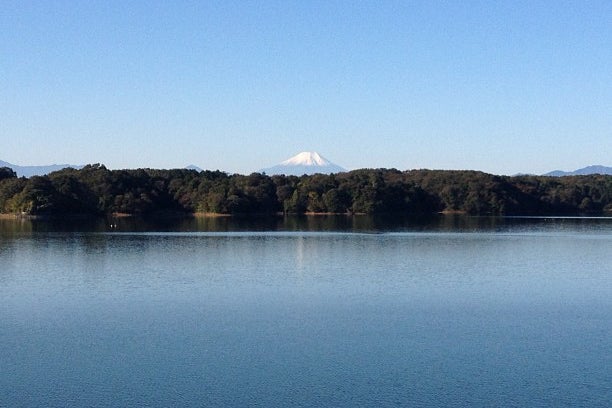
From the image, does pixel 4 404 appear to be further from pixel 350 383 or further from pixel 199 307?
pixel 199 307

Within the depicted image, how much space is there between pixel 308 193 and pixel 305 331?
93.9 metres

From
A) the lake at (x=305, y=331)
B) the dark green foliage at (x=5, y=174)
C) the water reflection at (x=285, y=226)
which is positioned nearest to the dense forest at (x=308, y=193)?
the dark green foliage at (x=5, y=174)

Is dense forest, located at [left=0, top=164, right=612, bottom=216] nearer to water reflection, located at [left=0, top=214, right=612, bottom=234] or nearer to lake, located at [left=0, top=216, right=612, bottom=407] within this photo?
water reflection, located at [left=0, top=214, right=612, bottom=234]

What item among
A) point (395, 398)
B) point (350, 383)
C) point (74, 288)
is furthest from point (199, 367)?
point (74, 288)

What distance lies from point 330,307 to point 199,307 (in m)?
4.21

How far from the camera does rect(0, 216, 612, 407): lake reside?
15547 millimetres

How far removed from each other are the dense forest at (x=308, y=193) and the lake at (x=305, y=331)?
6738cm

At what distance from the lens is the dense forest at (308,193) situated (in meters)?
106

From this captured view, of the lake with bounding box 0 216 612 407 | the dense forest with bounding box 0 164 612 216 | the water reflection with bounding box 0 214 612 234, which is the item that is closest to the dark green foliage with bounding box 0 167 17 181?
the dense forest with bounding box 0 164 612 216

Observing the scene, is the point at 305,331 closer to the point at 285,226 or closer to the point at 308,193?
the point at 285,226

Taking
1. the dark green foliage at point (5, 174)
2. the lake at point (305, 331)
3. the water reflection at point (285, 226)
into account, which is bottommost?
the lake at point (305, 331)

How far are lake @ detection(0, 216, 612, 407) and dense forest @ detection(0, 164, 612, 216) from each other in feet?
221

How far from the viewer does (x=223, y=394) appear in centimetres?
1534

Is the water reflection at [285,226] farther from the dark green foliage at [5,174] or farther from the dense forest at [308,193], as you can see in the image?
the dark green foliage at [5,174]
